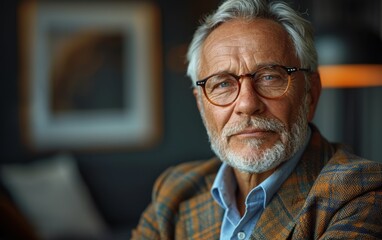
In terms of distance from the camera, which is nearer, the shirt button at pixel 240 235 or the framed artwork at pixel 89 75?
the shirt button at pixel 240 235

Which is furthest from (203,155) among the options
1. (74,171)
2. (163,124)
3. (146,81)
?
(74,171)

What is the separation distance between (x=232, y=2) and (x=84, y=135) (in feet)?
11.4

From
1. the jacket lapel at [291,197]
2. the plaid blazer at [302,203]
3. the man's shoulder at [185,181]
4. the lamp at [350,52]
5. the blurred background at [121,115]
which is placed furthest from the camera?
the blurred background at [121,115]

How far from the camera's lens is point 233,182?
1.59 m

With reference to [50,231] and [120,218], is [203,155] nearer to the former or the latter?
[120,218]

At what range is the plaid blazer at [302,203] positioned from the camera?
1206mm

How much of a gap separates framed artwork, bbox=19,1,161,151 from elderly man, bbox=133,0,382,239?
3.30 meters

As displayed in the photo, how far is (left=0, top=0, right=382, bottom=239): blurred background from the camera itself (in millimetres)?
4406

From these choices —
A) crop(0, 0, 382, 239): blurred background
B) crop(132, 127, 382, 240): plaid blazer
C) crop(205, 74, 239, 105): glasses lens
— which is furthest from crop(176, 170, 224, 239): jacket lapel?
crop(0, 0, 382, 239): blurred background

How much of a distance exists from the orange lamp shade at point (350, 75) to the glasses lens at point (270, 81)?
144cm

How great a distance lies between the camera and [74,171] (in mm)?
4574

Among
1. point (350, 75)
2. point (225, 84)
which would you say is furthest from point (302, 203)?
point (350, 75)

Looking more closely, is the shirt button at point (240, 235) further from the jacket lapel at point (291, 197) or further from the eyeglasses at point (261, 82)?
the eyeglasses at point (261, 82)

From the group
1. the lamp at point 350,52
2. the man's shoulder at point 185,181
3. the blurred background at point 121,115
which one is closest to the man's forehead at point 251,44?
the man's shoulder at point 185,181
